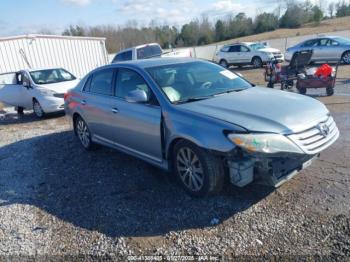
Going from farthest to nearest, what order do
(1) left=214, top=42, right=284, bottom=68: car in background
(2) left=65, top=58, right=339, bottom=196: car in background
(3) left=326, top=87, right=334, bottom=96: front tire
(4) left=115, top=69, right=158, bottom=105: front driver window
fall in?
(1) left=214, top=42, right=284, bottom=68: car in background
(3) left=326, top=87, right=334, bottom=96: front tire
(4) left=115, top=69, right=158, bottom=105: front driver window
(2) left=65, top=58, right=339, bottom=196: car in background

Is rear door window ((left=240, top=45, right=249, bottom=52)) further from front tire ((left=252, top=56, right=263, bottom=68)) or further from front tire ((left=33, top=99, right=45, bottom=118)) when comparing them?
front tire ((left=33, top=99, right=45, bottom=118))

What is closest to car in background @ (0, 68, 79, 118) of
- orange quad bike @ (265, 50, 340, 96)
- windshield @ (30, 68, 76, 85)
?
windshield @ (30, 68, 76, 85)

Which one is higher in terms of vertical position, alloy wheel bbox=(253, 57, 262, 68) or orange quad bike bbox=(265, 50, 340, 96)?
orange quad bike bbox=(265, 50, 340, 96)

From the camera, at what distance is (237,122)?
334cm

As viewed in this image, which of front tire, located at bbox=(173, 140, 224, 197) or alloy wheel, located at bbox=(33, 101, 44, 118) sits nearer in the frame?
front tire, located at bbox=(173, 140, 224, 197)

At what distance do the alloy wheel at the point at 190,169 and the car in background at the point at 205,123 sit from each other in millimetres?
12

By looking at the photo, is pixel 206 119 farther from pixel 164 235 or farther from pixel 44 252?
pixel 44 252

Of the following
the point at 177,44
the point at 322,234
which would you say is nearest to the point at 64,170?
the point at 322,234

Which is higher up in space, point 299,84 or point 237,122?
point 237,122

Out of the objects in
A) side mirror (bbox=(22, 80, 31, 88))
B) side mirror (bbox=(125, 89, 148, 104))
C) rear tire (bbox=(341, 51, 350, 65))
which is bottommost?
rear tire (bbox=(341, 51, 350, 65))

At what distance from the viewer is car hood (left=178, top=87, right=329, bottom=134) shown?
3312 millimetres

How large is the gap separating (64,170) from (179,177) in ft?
7.38

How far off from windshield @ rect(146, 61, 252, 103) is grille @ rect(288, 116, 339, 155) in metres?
1.28

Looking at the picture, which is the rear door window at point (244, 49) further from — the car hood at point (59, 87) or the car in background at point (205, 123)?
the car in background at point (205, 123)
